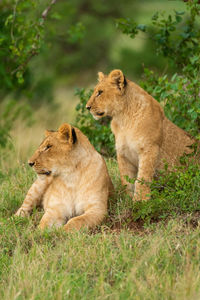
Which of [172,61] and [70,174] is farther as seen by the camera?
[172,61]

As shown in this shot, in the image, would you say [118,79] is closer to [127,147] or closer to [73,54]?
[127,147]

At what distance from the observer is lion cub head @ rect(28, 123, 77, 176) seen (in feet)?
15.7

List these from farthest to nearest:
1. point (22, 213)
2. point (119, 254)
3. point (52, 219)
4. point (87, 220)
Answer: point (22, 213) → point (52, 219) → point (87, 220) → point (119, 254)

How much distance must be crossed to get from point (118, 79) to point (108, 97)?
0.19 meters

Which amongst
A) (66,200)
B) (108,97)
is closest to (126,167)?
(108,97)

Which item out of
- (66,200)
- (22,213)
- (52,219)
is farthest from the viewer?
(22,213)

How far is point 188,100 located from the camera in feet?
18.3

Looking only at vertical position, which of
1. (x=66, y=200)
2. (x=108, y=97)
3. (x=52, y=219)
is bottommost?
(x=52, y=219)

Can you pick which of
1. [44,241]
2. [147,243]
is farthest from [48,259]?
[147,243]

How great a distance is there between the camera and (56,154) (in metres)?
4.79

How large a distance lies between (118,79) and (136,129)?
1.62 feet

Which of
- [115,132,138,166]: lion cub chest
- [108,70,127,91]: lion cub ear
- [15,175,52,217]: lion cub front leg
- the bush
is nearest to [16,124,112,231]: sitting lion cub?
[15,175,52,217]: lion cub front leg

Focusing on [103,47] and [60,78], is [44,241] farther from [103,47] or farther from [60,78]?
[103,47]

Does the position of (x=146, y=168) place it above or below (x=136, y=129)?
below
